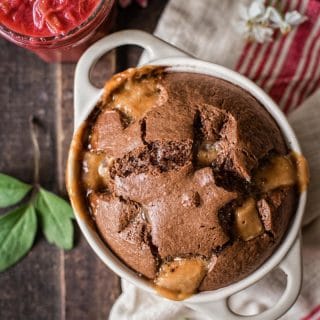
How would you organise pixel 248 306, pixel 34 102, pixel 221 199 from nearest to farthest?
pixel 221 199 → pixel 248 306 → pixel 34 102

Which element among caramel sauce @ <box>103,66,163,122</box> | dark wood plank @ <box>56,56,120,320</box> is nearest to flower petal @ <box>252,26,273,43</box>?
caramel sauce @ <box>103,66,163,122</box>

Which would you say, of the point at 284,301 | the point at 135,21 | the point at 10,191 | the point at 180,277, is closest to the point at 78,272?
the point at 10,191

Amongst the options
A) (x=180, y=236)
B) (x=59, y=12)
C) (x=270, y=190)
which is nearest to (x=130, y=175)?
(x=180, y=236)

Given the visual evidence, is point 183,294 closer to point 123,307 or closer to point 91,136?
point 123,307

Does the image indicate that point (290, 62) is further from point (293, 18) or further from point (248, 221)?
point (248, 221)

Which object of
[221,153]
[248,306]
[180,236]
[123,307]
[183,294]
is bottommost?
[123,307]

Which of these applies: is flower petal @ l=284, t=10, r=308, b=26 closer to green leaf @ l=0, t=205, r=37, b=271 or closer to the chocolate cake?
the chocolate cake
